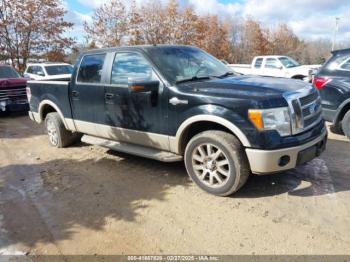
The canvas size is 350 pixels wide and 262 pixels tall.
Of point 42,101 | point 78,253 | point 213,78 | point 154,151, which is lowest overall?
point 78,253

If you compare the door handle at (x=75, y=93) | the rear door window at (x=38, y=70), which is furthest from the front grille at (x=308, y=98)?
the rear door window at (x=38, y=70)

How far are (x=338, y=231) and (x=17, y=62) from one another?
847 inches

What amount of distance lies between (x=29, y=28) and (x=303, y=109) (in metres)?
19.7

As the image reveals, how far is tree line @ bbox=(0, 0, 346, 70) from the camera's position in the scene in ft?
64.1

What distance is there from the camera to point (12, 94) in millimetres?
10609

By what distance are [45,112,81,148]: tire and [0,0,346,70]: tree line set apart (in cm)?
1559

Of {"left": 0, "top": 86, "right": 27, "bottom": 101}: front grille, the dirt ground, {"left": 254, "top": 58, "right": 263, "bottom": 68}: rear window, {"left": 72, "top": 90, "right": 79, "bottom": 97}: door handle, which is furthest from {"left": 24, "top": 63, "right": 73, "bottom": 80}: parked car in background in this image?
the dirt ground

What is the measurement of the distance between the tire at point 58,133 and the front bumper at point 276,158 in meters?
4.06

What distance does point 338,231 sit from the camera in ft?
10.5

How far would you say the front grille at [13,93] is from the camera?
34.3ft

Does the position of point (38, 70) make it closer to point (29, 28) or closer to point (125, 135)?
point (29, 28)

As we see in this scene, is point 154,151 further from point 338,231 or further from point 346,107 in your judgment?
point 346,107

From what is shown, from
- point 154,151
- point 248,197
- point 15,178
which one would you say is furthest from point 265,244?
point 15,178

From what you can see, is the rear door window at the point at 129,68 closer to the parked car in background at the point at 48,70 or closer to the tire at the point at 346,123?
the tire at the point at 346,123
